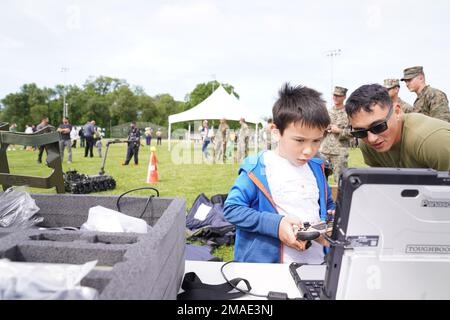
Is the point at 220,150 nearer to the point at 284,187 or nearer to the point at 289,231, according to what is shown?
the point at 284,187

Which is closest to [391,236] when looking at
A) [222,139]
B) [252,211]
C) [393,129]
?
[252,211]

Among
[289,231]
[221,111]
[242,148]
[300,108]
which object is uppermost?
[221,111]

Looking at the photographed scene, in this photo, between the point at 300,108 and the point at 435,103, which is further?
the point at 435,103

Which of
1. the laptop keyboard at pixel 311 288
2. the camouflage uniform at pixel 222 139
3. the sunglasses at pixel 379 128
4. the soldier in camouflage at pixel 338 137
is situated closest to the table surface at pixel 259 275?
the laptop keyboard at pixel 311 288

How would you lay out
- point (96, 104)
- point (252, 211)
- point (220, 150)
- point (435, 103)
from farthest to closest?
point (96, 104) → point (220, 150) → point (435, 103) → point (252, 211)

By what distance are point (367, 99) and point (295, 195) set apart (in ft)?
2.38

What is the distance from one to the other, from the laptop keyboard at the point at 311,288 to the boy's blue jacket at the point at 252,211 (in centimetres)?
34

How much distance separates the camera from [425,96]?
15.0 feet

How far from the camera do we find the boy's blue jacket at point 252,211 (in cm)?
148

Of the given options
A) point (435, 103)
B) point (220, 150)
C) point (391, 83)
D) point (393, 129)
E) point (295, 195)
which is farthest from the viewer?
point (220, 150)

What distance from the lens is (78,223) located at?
1259mm

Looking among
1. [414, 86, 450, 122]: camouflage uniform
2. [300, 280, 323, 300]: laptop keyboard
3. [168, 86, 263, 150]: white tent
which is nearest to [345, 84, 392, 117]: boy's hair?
[300, 280, 323, 300]: laptop keyboard
